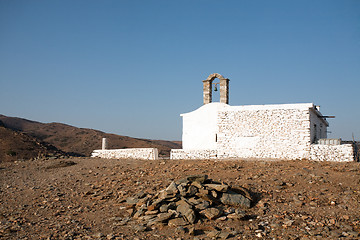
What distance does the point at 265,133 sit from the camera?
1648 centimetres

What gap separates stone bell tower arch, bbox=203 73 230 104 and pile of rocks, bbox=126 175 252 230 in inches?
430

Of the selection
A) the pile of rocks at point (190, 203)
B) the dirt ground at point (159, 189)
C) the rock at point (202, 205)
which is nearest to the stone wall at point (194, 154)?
the dirt ground at point (159, 189)

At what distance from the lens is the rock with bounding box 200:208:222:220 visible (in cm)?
742

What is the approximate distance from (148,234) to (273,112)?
1156 centimetres

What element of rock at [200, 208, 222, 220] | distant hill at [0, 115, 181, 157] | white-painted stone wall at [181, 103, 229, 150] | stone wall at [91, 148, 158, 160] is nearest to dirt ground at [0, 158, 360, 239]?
rock at [200, 208, 222, 220]

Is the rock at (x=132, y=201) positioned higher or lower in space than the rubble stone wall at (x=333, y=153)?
lower

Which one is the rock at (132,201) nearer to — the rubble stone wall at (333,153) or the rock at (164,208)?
the rock at (164,208)

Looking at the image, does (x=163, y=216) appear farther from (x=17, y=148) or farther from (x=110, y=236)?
(x=17, y=148)

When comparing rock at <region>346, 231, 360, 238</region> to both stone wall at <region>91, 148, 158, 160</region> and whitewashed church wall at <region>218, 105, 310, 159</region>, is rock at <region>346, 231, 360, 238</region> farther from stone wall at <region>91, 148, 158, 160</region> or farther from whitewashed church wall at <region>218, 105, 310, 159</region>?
stone wall at <region>91, 148, 158, 160</region>

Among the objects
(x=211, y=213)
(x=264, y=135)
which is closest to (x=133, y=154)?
(x=264, y=135)

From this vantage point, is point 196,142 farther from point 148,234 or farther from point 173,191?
point 148,234

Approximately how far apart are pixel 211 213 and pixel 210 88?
A: 44.0 ft

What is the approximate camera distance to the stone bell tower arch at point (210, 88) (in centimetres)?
1930

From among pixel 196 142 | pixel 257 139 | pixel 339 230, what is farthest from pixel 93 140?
pixel 339 230
